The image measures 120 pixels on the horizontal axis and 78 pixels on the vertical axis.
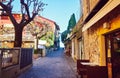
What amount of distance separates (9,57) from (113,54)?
5.83 m

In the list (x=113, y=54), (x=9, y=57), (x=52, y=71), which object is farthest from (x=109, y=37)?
(x=52, y=71)

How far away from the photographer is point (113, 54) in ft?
26.5

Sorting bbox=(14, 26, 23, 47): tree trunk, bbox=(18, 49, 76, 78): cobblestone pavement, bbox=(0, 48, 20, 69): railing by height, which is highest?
bbox=(14, 26, 23, 47): tree trunk

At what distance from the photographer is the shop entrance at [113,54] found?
760 centimetres

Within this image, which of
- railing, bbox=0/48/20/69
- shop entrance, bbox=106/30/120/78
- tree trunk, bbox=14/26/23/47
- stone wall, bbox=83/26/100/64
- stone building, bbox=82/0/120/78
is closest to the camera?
stone building, bbox=82/0/120/78

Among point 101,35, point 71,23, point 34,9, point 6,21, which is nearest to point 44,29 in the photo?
point 71,23

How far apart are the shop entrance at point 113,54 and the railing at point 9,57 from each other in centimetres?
465

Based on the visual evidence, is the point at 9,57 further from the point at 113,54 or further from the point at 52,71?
the point at 113,54

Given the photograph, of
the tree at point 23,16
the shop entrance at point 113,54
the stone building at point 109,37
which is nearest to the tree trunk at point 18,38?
the tree at point 23,16

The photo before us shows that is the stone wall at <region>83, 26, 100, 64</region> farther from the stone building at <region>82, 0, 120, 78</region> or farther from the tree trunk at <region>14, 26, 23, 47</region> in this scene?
the tree trunk at <region>14, 26, 23, 47</region>

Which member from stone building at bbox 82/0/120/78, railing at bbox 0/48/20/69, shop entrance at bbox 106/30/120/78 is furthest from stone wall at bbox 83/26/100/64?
railing at bbox 0/48/20/69

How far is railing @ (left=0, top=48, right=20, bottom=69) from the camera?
412 inches

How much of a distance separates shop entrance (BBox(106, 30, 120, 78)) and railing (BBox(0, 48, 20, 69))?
4649 millimetres

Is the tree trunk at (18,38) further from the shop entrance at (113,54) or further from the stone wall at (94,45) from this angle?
the shop entrance at (113,54)
